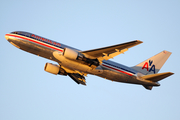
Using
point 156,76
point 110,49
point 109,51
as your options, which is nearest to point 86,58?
point 109,51

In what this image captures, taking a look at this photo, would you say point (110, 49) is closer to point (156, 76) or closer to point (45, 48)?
point (45, 48)

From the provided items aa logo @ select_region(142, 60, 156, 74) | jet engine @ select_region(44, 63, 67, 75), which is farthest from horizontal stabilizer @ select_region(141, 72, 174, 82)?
jet engine @ select_region(44, 63, 67, 75)

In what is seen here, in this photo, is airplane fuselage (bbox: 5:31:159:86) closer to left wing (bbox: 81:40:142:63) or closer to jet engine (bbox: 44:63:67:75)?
left wing (bbox: 81:40:142:63)

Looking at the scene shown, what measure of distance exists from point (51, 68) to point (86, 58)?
30.5ft

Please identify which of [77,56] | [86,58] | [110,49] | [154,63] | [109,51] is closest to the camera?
[110,49]

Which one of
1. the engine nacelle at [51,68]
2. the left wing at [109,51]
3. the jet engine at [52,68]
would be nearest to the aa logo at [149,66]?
the left wing at [109,51]

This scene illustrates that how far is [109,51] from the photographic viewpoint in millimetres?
34188

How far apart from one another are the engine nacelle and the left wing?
903cm

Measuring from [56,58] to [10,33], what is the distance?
8512 mm

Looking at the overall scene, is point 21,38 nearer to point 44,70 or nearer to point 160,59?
point 44,70

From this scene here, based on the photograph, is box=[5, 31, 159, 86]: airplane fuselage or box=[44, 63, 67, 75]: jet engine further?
box=[44, 63, 67, 75]: jet engine

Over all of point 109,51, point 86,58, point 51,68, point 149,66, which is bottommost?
point 51,68

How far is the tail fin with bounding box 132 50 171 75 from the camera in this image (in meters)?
44.2

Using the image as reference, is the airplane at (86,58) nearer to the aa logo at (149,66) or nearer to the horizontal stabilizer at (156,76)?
the horizontal stabilizer at (156,76)
